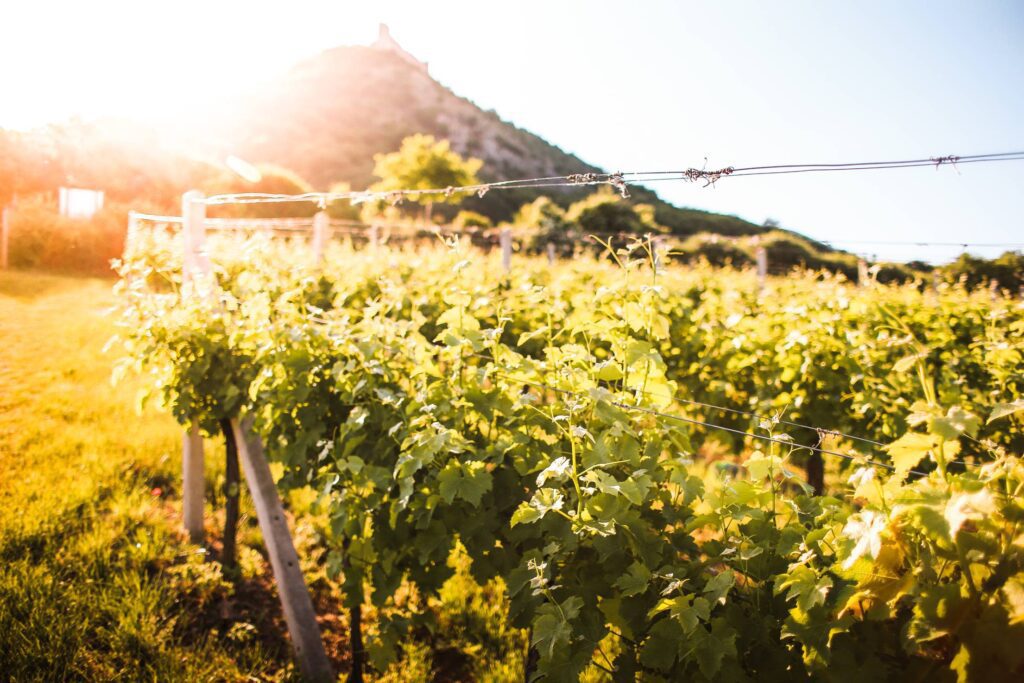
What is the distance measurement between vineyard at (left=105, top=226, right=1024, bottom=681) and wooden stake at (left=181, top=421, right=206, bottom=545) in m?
0.28

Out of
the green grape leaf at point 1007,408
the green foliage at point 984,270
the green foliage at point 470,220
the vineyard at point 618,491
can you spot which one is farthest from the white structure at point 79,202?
the green grape leaf at point 1007,408

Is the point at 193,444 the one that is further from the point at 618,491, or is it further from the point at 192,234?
the point at 618,491

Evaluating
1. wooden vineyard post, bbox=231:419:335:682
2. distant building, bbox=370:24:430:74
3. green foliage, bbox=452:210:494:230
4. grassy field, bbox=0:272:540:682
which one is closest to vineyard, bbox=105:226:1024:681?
wooden vineyard post, bbox=231:419:335:682

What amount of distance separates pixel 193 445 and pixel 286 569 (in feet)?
4.27

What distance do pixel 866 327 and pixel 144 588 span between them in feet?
15.2

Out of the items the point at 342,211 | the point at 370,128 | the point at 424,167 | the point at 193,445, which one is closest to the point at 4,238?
the point at 193,445

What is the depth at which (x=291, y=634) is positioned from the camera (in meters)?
2.94

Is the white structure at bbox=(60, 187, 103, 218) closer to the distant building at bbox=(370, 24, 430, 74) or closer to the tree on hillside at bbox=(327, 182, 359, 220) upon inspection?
the tree on hillside at bbox=(327, 182, 359, 220)

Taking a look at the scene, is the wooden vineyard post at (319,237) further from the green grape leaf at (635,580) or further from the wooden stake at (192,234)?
the green grape leaf at (635,580)

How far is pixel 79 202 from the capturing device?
16.7m

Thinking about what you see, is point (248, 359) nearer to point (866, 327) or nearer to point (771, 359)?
point (771, 359)

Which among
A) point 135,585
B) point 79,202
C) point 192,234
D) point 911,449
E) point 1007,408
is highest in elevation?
point 79,202

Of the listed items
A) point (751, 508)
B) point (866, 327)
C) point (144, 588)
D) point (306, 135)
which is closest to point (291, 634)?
point (144, 588)

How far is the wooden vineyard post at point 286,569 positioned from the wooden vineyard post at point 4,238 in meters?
9.77
